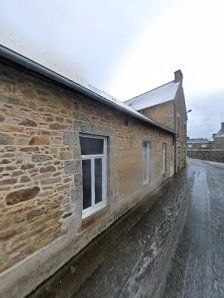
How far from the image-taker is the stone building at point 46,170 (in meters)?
2.39

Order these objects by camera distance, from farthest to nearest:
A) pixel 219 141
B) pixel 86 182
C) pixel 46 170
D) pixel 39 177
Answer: pixel 219 141
pixel 86 182
pixel 46 170
pixel 39 177

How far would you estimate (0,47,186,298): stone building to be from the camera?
2.39 meters

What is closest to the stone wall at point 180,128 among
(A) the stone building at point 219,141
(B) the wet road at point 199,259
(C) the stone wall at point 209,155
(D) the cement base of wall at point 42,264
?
(B) the wet road at point 199,259

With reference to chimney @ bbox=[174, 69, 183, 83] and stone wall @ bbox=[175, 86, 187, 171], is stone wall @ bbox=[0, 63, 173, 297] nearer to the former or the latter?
stone wall @ bbox=[175, 86, 187, 171]

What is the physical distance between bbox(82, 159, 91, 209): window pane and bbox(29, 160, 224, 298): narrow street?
0.86m

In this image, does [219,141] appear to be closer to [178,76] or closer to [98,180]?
[178,76]

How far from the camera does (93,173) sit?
427 cm

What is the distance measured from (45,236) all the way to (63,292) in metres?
0.81

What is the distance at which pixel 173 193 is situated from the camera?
26.4 feet

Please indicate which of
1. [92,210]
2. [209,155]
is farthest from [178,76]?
[92,210]

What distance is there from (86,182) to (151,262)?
6.50ft

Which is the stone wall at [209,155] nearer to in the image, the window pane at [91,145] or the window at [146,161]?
the window at [146,161]

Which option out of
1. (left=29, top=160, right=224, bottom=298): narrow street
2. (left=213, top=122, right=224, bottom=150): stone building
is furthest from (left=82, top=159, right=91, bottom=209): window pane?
(left=213, top=122, right=224, bottom=150): stone building

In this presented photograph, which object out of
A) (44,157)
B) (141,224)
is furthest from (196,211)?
(44,157)
